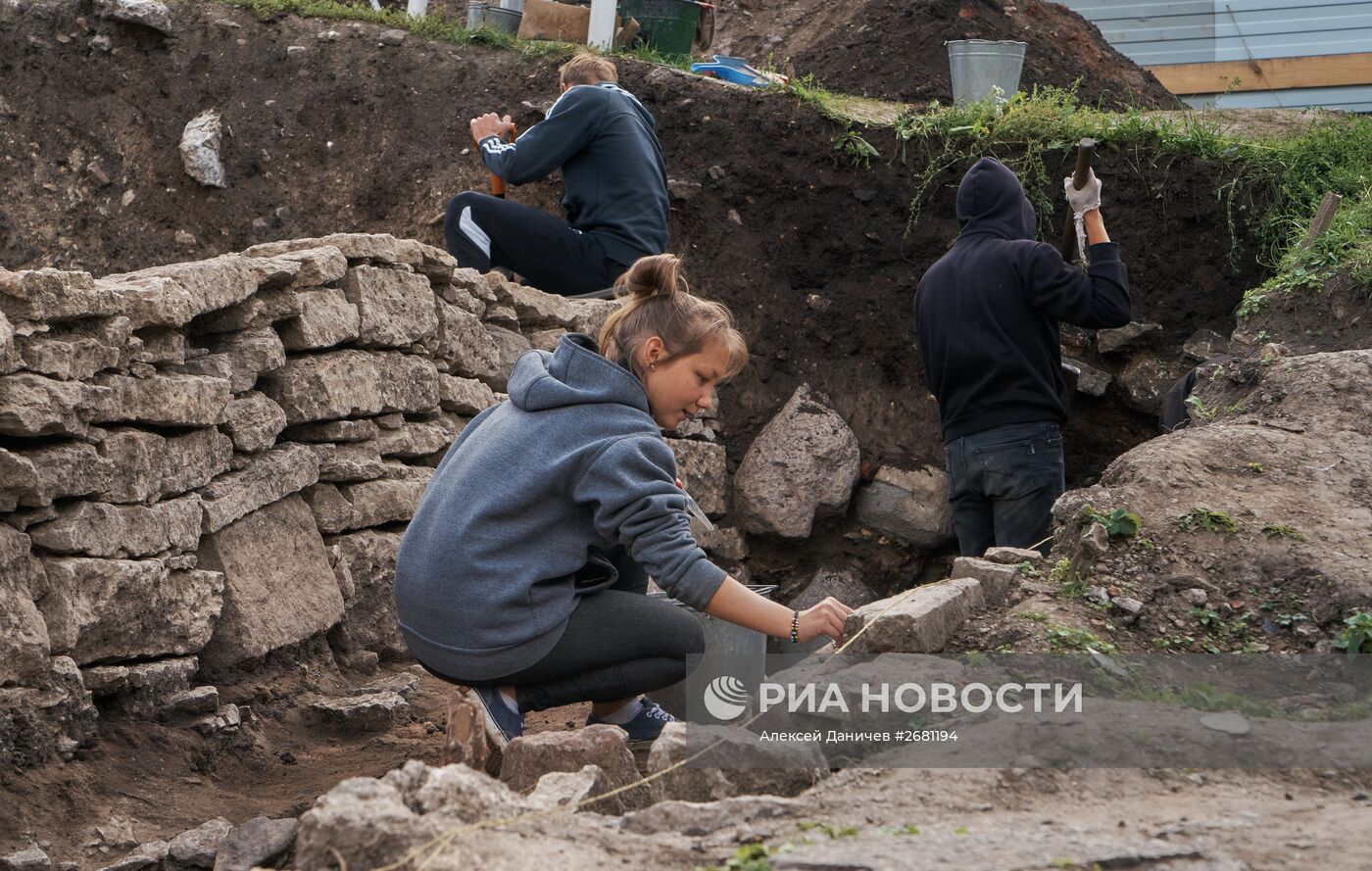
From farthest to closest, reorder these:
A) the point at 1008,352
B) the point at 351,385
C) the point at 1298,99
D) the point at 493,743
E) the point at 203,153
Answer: the point at 1298,99 < the point at 203,153 < the point at 351,385 < the point at 1008,352 < the point at 493,743

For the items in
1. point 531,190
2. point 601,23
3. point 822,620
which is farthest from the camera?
point 601,23

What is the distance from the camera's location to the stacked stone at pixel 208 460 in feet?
12.0

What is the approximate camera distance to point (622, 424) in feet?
10.2

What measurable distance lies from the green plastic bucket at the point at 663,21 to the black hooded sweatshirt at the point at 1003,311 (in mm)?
4257

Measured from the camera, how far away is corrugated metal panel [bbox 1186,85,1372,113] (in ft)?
35.3

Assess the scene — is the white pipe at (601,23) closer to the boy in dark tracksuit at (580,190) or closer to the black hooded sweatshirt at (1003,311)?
the boy in dark tracksuit at (580,190)

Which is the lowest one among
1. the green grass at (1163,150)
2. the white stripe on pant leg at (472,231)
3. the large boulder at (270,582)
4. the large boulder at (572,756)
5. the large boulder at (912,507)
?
the large boulder at (912,507)

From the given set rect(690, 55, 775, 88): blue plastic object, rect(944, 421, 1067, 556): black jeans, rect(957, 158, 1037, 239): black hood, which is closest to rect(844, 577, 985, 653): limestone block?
rect(944, 421, 1067, 556): black jeans

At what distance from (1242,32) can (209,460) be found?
10.1 meters

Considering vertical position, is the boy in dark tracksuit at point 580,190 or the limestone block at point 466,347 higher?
the boy in dark tracksuit at point 580,190

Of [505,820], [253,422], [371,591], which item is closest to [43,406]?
[253,422]

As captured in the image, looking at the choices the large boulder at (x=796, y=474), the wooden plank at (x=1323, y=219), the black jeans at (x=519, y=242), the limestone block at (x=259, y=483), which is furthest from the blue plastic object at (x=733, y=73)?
the limestone block at (x=259, y=483)

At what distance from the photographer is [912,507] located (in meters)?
7.16

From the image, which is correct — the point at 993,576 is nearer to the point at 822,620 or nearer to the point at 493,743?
the point at 822,620
